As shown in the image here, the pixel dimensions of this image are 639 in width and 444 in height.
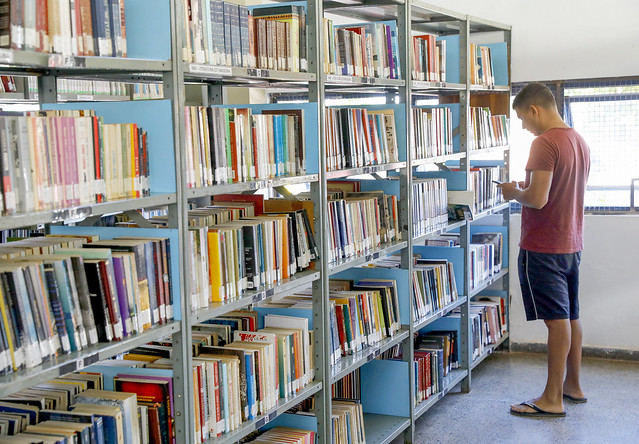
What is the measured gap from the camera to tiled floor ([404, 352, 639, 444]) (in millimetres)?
4395

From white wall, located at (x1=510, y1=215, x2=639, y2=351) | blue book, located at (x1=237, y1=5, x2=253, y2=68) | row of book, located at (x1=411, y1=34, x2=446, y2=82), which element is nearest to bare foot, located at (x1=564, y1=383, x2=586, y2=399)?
white wall, located at (x1=510, y1=215, x2=639, y2=351)

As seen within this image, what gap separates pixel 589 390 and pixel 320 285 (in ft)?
8.80

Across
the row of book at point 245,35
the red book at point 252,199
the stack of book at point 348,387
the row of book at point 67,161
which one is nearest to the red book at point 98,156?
the row of book at point 67,161

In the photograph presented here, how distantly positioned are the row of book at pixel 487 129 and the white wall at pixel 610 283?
36.1 inches

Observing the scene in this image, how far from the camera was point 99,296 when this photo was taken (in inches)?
85.0

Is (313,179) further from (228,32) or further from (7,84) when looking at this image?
(7,84)

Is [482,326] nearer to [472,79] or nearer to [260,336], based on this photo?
[472,79]

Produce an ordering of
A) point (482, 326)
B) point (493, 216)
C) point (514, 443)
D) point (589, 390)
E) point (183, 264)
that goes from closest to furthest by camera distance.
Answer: point (183, 264) < point (514, 443) < point (589, 390) < point (482, 326) < point (493, 216)

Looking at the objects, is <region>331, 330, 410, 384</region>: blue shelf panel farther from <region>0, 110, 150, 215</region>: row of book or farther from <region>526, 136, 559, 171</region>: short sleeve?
<region>0, 110, 150, 215</region>: row of book

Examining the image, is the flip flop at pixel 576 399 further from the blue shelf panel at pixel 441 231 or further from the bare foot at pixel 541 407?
the blue shelf panel at pixel 441 231

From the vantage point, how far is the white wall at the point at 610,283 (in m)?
5.77

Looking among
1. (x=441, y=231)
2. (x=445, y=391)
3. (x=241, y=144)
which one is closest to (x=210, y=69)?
(x=241, y=144)

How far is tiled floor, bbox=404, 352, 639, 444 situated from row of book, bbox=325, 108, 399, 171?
168 centimetres

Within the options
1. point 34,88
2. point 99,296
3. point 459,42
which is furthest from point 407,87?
point 99,296
